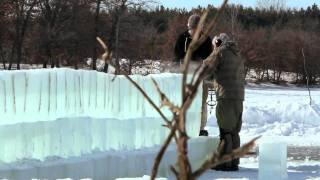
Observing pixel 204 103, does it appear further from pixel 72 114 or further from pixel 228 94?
A: pixel 72 114

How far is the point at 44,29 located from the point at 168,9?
19458mm

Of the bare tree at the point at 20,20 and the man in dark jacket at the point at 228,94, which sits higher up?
the bare tree at the point at 20,20

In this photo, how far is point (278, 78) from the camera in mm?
46188

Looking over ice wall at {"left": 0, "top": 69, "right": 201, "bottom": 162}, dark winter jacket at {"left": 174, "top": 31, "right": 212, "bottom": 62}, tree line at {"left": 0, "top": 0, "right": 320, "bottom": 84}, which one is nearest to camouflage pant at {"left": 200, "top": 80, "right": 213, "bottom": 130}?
dark winter jacket at {"left": 174, "top": 31, "right": 212, "bottom": 62}

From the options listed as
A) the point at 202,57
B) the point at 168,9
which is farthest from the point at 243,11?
the point at 202,57

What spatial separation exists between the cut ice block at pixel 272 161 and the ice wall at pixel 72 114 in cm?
107

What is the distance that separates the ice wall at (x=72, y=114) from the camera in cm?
610

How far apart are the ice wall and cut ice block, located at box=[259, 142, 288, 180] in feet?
3.52

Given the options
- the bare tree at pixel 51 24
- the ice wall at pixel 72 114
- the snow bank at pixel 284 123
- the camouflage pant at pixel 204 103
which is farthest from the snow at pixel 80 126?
the bare tree at pixel 51 24

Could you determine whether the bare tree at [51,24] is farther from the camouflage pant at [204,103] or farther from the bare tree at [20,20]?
the camouflage pant at [204,103]

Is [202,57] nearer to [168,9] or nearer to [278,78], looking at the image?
[278,78]

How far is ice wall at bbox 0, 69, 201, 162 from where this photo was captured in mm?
6102

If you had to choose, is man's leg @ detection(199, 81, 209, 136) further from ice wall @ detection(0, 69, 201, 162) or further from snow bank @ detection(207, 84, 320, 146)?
snow bank @ detection(207, 84, 320, 146)

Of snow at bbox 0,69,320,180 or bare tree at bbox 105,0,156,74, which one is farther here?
bare tree at bbox 105,0,156,74
